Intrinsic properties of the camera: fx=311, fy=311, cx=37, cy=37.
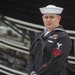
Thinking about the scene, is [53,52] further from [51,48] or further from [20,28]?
[20,28]

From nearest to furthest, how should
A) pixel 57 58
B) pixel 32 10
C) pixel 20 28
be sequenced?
pixel 57 58 → pixel 32 10 → pixel 20 28

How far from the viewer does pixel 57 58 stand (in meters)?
2.12

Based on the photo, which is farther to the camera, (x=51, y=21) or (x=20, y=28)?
(x=20, y=28)

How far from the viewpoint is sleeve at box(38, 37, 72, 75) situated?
212cm

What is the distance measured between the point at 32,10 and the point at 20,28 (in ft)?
1.03

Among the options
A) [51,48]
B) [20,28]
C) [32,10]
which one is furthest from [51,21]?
[20,28]

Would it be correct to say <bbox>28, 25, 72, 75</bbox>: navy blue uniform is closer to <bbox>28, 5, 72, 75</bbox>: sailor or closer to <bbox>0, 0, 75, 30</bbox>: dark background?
<bbox>28, 5, 72, 75</bbox>: sailor

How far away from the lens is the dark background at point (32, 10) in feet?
12.2

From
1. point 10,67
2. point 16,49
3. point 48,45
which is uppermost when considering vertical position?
point 48,45

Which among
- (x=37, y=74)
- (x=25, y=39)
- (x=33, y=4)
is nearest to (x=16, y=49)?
(x=25, y=39)

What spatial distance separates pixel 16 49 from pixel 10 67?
312mm

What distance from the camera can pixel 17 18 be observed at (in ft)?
13.5

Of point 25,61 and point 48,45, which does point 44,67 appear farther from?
point 25,61

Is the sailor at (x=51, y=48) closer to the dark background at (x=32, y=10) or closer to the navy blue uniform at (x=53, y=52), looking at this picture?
the navy blue uniform at (x=53, y=52)
